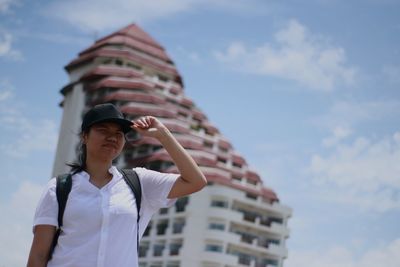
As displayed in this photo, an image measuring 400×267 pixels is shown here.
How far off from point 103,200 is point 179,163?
46 cm

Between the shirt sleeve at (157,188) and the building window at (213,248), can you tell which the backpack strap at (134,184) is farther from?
the building window at (213,248)

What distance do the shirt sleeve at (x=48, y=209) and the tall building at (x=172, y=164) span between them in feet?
194

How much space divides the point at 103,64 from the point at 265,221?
22.2 m

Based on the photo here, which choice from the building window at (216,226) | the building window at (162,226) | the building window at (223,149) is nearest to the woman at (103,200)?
the building window at (216,226)

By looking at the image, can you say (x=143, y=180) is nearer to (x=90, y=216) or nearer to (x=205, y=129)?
(x=90, y=216)

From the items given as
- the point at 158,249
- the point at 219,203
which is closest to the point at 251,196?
the point at 219,203

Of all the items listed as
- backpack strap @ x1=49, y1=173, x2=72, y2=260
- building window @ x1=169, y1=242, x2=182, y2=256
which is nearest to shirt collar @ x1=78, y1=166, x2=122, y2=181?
backpack strap @ x1=49, y1=173, x2=72, y2=260

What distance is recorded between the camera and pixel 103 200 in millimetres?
3566

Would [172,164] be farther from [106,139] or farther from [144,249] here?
[106,139]

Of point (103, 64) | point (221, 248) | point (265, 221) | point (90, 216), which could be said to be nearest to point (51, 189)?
point (90, 216)

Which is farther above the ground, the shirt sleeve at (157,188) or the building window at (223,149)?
the building window at (223,149)

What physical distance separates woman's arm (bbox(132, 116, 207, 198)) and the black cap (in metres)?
0.11

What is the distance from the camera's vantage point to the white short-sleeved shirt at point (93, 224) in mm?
3482

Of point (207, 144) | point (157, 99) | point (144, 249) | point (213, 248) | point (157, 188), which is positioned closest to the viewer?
point (157, 188)
